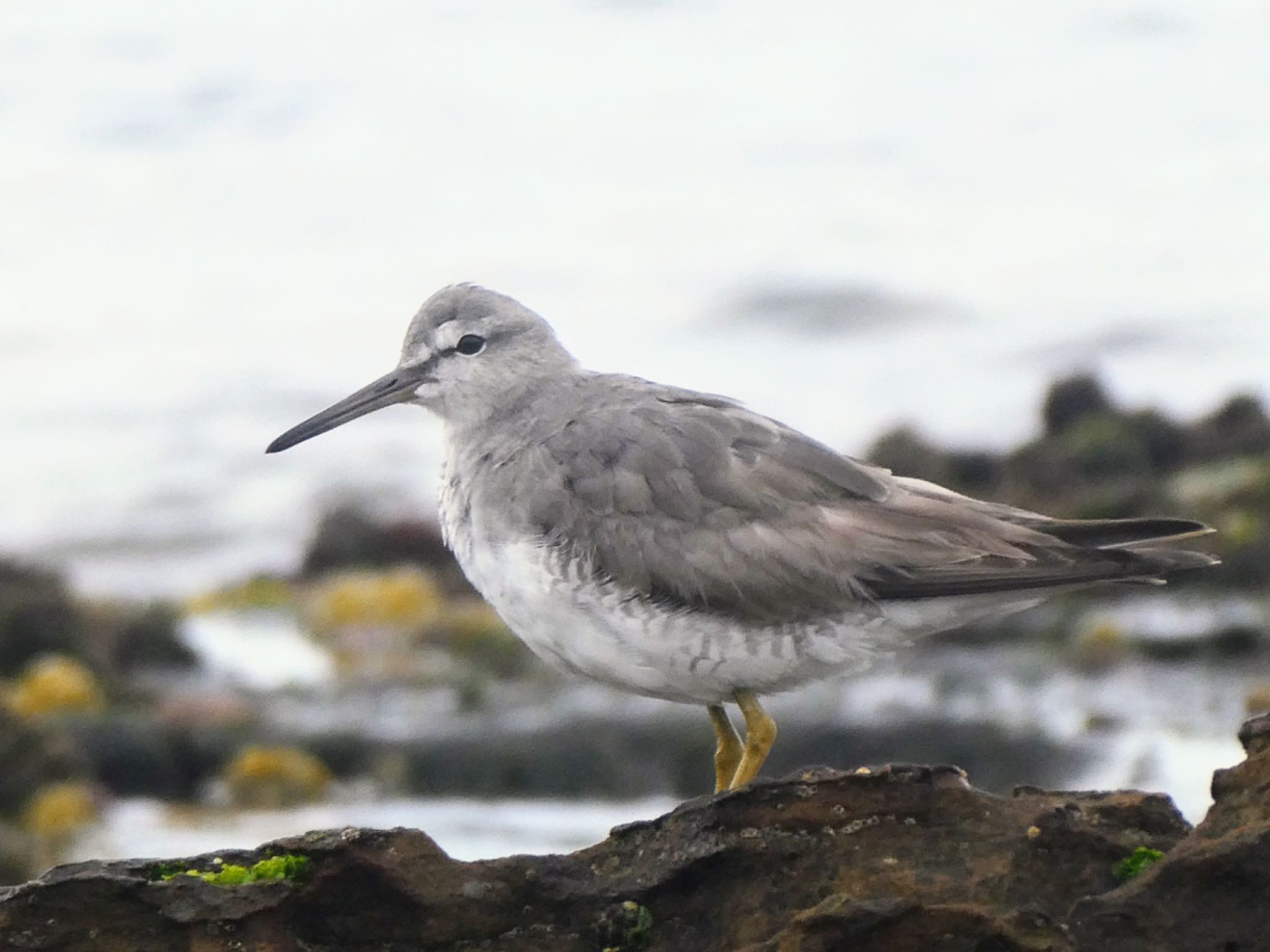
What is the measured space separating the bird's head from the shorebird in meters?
0.69

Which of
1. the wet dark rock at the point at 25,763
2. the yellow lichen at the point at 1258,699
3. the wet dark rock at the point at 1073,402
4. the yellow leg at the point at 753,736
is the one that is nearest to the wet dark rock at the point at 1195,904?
the yellow leg at the point at 753,736

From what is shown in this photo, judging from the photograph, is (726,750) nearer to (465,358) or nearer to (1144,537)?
(1144,537)

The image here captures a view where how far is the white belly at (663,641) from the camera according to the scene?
6.44 m

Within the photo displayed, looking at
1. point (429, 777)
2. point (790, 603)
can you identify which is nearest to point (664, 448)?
point (790, 603)

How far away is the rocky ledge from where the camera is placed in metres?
4.98

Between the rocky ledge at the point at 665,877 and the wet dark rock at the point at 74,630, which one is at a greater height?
the wet dark rock at the point at 74,630

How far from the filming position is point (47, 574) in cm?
1338

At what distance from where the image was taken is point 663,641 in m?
6.42

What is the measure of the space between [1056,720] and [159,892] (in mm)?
6999

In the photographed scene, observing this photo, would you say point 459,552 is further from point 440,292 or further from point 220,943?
point 220,943

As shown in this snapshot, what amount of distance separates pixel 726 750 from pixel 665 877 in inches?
84.1

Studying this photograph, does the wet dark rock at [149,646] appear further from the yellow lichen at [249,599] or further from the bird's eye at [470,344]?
the bird's eye at [470,344]

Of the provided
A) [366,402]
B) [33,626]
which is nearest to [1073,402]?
[33,626]

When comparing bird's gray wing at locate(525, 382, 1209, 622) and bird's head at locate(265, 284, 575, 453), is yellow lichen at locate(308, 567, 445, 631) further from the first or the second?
bird's gray wing at locate(525, 382, 1209, 622)
